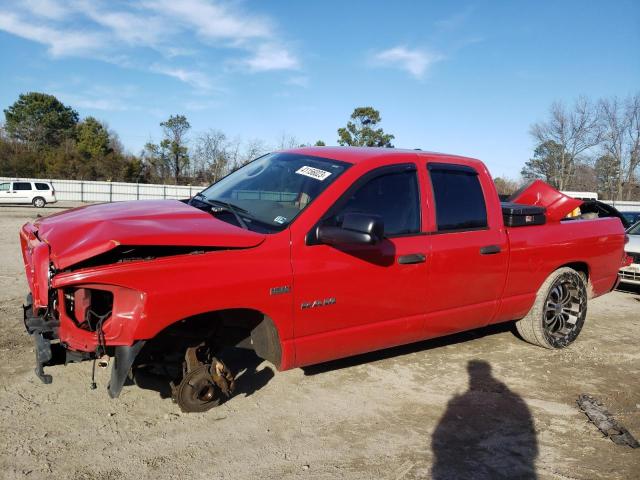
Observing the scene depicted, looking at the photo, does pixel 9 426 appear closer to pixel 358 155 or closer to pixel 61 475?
pixel 61 475

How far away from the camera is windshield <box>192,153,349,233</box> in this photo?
11.4 feet

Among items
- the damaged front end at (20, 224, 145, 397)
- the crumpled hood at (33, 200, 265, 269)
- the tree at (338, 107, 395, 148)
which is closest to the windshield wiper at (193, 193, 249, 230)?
the crumpled hood at (33, 200, 265, 269)

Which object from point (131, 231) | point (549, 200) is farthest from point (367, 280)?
point (549, 200)

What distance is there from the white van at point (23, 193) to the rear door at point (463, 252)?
30706 mm

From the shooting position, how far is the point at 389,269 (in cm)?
365

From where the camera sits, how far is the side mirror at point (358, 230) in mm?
3078

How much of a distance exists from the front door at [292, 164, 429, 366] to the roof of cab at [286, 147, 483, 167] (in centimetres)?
13

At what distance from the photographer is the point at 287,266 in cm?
324

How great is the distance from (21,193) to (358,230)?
104 feet

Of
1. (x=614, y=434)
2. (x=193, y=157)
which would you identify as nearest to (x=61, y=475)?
(x=614, y=434)

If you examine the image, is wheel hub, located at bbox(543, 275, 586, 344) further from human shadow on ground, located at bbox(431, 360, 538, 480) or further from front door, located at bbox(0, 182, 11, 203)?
front door, located at bbox(0, 182, 11, 203)

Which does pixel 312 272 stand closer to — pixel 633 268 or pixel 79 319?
pixel 79 319

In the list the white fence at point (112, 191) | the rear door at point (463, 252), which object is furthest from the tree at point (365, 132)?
the rear door at point (463, 252)

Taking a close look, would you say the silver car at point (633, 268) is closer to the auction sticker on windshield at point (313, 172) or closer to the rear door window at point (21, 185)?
the auction sticker on windshield at point (313, 172)
